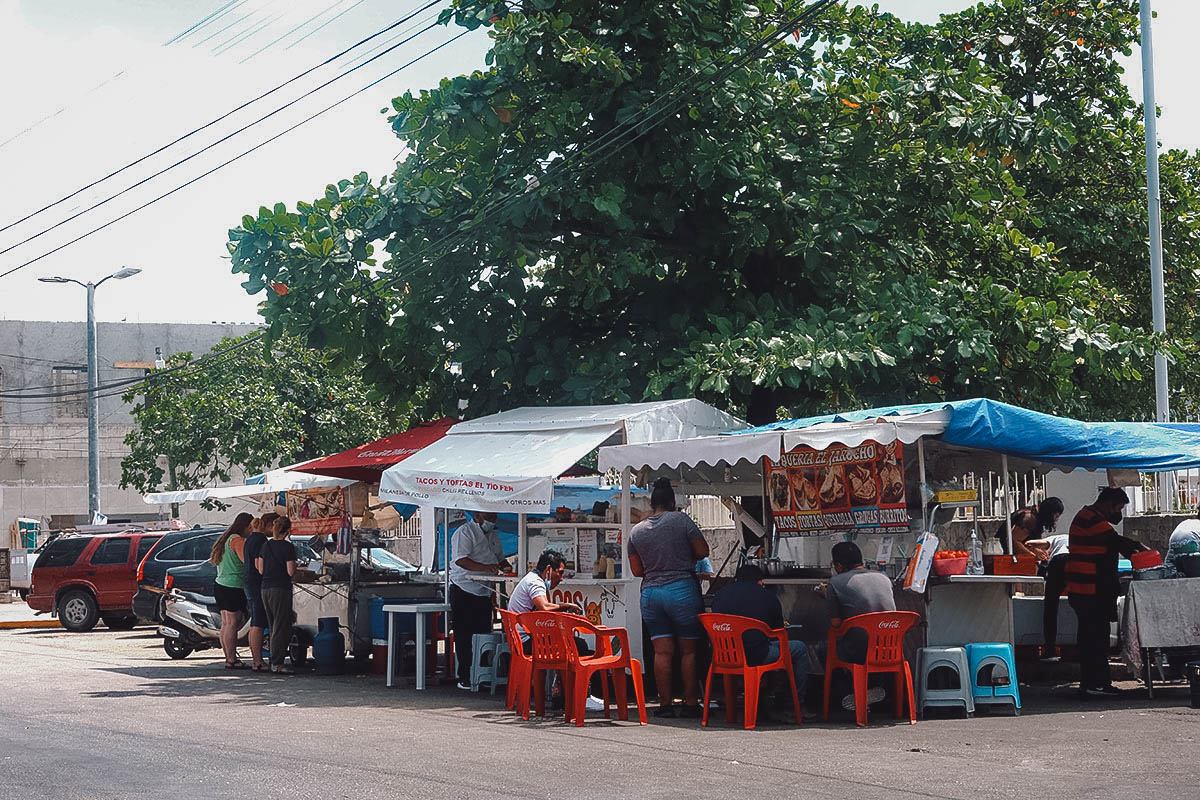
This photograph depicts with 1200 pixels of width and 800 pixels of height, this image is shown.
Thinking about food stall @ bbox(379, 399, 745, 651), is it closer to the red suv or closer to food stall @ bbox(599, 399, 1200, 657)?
food stall @ bbox(599, 399, 1200, 657)

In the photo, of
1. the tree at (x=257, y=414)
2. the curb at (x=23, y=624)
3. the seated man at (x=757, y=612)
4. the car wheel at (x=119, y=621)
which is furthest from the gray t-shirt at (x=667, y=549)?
the tree at (x=257, y=414)

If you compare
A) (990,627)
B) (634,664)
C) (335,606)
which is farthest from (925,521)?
(335,606)

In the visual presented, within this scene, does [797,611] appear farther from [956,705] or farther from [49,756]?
[49,756]

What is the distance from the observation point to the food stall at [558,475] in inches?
527

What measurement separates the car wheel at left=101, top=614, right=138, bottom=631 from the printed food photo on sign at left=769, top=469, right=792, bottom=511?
1529cm

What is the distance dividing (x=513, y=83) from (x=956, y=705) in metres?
8.04

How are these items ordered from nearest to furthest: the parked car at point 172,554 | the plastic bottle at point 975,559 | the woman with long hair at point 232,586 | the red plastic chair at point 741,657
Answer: the red plastic chair at point 741,657 → the plastic bottle at point 975,559 → the woman with long hair at point 232,586 → the parked car at point 172,554

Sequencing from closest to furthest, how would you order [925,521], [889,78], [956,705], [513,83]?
[956,705] < [925,521] < [513,83] < [889,78]

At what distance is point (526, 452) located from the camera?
14.1 meters

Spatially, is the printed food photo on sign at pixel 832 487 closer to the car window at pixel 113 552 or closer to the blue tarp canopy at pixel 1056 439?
the blue tarp canopy at pixel 1056 439

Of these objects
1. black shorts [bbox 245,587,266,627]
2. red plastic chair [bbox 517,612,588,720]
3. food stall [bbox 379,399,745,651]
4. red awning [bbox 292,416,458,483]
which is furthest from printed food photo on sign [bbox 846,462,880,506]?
black shorts [bbox 245,587,266,627]

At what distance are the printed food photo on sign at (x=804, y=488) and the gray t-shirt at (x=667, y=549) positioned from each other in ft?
5.18

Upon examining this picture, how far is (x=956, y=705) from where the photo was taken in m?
11.5

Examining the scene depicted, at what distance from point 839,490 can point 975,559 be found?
134 cm
